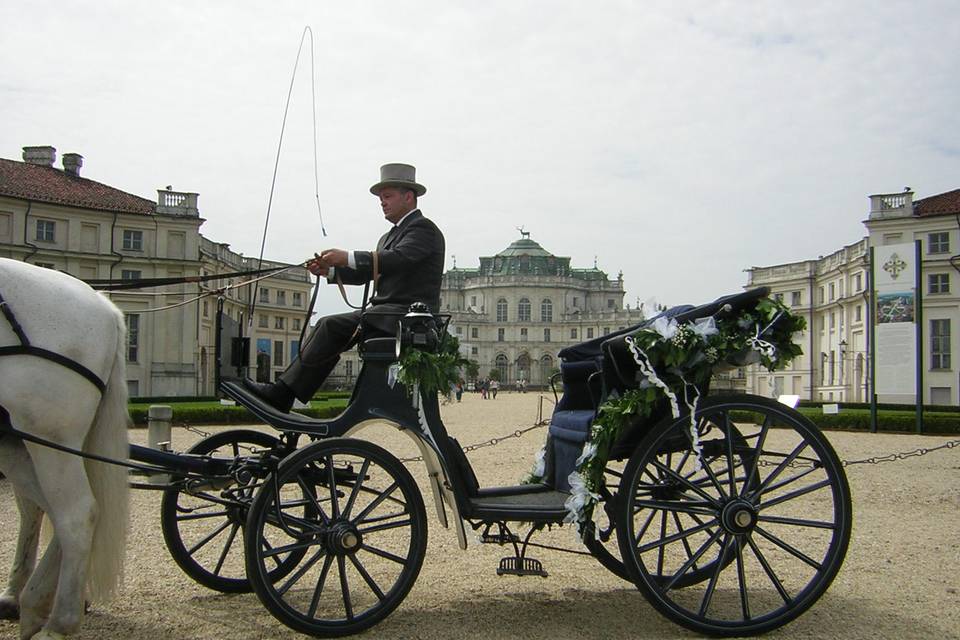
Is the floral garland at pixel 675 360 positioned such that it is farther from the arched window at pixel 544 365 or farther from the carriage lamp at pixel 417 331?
the arched window at pixel 544 365

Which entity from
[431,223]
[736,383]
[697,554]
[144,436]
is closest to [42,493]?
[431,223]

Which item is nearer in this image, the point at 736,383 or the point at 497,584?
the point at 497,584

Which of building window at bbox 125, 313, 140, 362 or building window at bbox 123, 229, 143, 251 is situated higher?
building window at bbox 123, 229, 143, 251

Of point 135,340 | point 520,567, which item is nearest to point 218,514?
point 520,567

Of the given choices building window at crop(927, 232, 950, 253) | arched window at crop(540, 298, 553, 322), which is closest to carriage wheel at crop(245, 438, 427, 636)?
building window at crop(927, 232, 950, 253)

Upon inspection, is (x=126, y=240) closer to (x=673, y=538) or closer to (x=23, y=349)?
(x=23, y=349)

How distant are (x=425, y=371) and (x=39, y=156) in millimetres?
40615

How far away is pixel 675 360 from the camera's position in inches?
163

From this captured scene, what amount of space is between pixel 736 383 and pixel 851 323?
18091 millimetres

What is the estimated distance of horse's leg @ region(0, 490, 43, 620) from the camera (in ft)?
13.5

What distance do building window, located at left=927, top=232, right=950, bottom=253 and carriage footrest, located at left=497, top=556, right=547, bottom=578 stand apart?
4080cm

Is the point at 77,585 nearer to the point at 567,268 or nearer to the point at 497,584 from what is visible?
the point at 497,584

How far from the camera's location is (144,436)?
605 inches

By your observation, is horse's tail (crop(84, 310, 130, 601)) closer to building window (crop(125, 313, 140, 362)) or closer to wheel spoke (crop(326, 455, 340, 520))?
wheel spoke (crop(326, 455, 340, 520))
